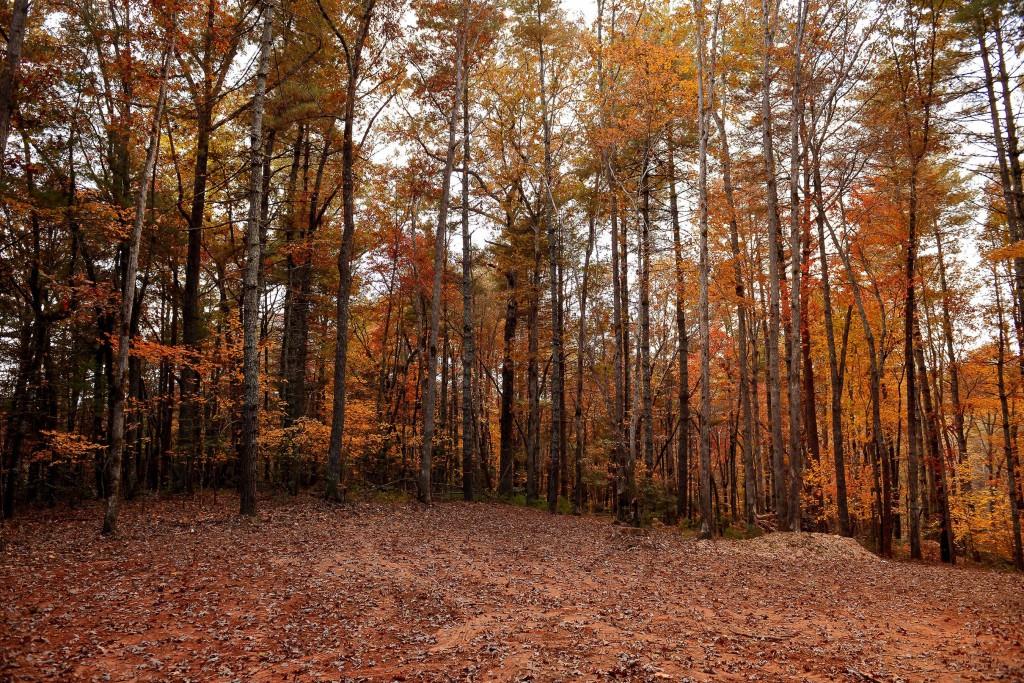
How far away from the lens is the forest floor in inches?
207

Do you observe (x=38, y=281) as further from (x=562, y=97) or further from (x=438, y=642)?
(x=562, y=97)

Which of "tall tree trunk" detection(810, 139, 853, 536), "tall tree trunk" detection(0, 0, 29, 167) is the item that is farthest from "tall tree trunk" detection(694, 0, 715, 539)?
"tall tree trunk" detection(0, 0, 29, 167)

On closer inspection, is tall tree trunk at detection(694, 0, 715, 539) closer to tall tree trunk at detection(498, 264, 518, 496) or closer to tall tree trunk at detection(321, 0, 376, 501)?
tall tree trunk at detection(321, 0, 376, 501)

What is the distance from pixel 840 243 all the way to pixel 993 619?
12.7 meters

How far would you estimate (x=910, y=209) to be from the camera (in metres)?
13.8

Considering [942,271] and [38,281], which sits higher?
[942,271]

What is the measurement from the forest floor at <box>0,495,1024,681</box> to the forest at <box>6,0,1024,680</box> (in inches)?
12.5

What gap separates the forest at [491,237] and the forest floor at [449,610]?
0.32 meters

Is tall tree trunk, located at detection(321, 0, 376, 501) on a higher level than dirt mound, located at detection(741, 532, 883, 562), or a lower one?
higher

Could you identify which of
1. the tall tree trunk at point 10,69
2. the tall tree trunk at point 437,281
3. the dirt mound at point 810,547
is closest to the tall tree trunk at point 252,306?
the tall tree trunk at point 437,281

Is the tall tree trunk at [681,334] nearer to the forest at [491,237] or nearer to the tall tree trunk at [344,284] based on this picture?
the forest at [491,237]

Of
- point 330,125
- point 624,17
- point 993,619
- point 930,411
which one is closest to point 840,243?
point 930,411

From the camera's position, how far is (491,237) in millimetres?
20969

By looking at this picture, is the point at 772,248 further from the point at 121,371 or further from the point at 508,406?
the point at 121,371
